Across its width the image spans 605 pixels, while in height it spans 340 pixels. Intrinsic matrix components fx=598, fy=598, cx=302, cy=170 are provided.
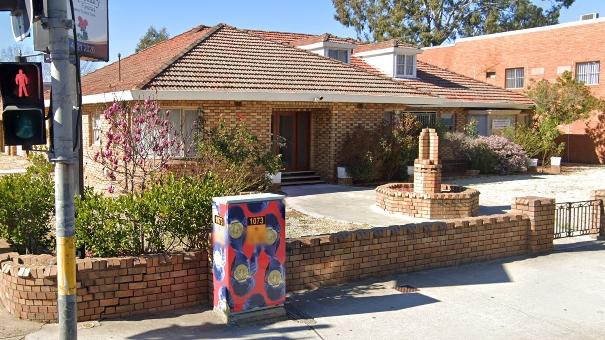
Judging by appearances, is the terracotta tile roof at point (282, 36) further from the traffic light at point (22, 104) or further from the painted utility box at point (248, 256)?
the traffic light at point (22, 104)

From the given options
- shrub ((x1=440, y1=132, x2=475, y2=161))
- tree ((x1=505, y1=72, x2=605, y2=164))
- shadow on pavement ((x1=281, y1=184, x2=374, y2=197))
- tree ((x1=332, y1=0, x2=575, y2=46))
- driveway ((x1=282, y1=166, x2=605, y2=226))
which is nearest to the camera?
driveway ((x1=282, y1=166, x2=605, y2=226))

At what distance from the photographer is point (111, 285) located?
20.5ft

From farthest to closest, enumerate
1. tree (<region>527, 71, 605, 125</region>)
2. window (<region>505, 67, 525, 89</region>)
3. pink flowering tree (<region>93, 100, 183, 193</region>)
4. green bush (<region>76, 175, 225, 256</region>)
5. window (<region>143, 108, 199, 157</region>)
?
window (<region>505, 67, 525, 89</region>)
tree (<region>527, 71, 605, 125</region>)
window (<region>143, 108, 199, 157</region>)
pink flowering tree (<region>93, 100, 183, 193</region>)
green bush (<region>76, 175, 225, 256</region>)

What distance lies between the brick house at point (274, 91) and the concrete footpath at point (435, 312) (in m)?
8.42

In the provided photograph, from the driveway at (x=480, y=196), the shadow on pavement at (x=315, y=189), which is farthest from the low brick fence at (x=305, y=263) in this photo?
the shadow on pavement at (x=315, y=189)

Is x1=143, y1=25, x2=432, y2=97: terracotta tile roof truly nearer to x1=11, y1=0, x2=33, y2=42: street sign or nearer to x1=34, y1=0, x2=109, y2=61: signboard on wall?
x1=34, y1=0, x2=109, y2=61: signboard on wall

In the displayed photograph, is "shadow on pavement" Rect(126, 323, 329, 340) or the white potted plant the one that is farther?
the white potted plant

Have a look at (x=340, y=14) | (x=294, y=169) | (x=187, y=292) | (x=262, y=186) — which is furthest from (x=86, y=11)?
(x=340, y=14)

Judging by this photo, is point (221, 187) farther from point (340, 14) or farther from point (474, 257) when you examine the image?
point (340, 14)

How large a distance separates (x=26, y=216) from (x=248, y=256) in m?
3.11

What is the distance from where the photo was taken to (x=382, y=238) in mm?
7926

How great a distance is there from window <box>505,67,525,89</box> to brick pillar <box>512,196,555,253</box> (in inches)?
917

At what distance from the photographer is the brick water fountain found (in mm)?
12461

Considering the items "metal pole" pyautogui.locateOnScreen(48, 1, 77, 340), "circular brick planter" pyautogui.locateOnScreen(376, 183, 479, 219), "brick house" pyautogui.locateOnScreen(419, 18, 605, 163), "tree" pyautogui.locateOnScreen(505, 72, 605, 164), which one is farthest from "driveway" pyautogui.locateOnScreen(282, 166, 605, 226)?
"metal pole" pyautogui.locateOnScreen(48, 1, 77, 340)
